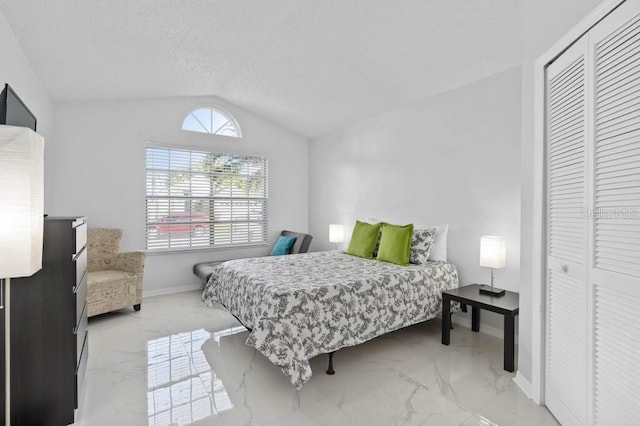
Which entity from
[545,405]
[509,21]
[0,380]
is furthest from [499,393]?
[0,380]

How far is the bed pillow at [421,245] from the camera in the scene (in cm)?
351

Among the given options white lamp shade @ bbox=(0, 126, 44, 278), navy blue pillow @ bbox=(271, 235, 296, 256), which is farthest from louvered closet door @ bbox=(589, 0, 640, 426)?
navy blue pillow @ bbox=(271, 235, 296, 256)

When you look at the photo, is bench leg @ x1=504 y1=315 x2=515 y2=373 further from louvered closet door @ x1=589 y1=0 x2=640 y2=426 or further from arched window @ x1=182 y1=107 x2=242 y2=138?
arched window @ x1=182 y1=107 x2=242 y2=138

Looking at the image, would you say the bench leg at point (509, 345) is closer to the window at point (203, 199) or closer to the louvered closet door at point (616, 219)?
the louvered closet door at point (616, 219)

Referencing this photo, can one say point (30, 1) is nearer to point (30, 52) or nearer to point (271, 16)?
point (30, 52)

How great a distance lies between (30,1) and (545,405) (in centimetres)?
416

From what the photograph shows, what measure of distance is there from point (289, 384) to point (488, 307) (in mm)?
1690

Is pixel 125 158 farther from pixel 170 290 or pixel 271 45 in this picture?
pixel 271 45

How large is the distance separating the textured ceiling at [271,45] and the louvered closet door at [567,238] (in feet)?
3.16

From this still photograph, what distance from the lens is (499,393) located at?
88.0 inches

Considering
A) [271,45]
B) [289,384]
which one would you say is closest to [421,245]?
[289,384]

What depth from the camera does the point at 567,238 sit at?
6.04 ft

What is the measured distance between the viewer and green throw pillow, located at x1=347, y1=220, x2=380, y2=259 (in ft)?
12.7

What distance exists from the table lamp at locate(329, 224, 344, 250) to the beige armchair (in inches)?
101
